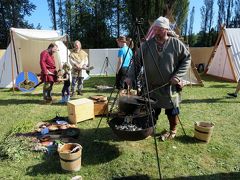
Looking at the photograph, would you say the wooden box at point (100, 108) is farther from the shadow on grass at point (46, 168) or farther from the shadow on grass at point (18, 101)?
the shadow on grass at point (18, 101)

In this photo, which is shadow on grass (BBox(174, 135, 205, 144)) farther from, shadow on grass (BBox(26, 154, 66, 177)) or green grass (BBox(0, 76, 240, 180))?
shadow on grass (BBox(26, 154, 66, 177))

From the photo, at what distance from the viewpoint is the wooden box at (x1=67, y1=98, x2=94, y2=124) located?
4750 mm

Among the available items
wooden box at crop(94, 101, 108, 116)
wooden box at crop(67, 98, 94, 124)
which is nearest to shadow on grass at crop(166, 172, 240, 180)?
wooden box at crop(67, 98, 94, 124)

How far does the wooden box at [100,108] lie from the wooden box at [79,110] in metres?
0.20

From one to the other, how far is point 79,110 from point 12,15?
27.6m

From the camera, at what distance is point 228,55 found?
9.99 metres

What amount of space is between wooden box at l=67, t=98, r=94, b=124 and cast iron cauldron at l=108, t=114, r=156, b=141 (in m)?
1.52

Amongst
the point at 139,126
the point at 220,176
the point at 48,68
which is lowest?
the point at 220,176

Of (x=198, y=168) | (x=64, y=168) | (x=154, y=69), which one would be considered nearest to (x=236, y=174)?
(x=198, y=168)

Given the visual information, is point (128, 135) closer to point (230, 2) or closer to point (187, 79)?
point (187, 79)

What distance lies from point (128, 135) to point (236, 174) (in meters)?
1.45

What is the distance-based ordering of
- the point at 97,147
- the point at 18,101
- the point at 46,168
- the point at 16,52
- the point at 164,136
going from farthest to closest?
the point at 16,52 < the point at 18,101 < the point at 164,136 < the point at 97,147 < the point at 46,168

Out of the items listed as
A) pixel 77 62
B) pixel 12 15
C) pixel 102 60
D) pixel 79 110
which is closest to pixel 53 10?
pixel 12 15

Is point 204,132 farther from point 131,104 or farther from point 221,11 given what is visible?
point 221,11
